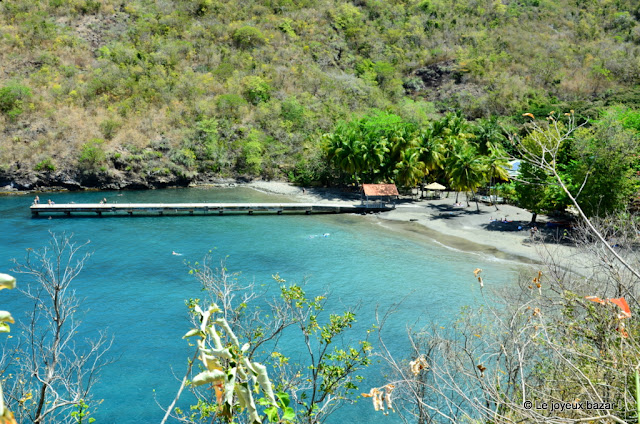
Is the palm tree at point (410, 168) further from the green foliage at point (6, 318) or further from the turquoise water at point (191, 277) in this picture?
the green foliage at point (6, 318)

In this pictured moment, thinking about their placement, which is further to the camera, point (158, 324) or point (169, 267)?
point (169, 267)

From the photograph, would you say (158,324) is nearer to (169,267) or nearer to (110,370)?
(110,370)

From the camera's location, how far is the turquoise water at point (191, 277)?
1819cm

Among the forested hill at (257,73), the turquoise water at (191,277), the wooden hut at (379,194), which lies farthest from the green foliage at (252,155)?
the wooden hut at (379,194)

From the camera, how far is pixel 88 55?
74688 mm

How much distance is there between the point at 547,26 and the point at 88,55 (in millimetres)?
87152

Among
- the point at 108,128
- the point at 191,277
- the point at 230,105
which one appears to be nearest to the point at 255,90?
the point at 230,105

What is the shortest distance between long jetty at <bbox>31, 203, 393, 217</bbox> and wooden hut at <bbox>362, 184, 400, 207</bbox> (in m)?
0.42

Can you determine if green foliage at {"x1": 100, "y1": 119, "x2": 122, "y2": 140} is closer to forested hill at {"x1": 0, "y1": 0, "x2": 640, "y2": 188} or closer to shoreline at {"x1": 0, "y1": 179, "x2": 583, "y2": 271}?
forested hill at {"x1": 0, "y1": 0, "x2": 640, "y2": 188}

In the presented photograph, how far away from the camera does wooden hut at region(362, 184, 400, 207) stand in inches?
1838

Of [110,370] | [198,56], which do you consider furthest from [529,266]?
[198,56]

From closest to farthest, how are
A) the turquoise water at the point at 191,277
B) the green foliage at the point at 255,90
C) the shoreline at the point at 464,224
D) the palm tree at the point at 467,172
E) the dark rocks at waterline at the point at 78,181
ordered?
the turquoise water at the point at 191,277 → the shoreline at the point at 464,224 → the palm tree at the point at 467,172 → the dark rocks at waterline at the point at 78,181 → the green foliage at the point at 255,90

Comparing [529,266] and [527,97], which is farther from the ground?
[527,97]

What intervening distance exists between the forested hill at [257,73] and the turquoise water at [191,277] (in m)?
17.7
